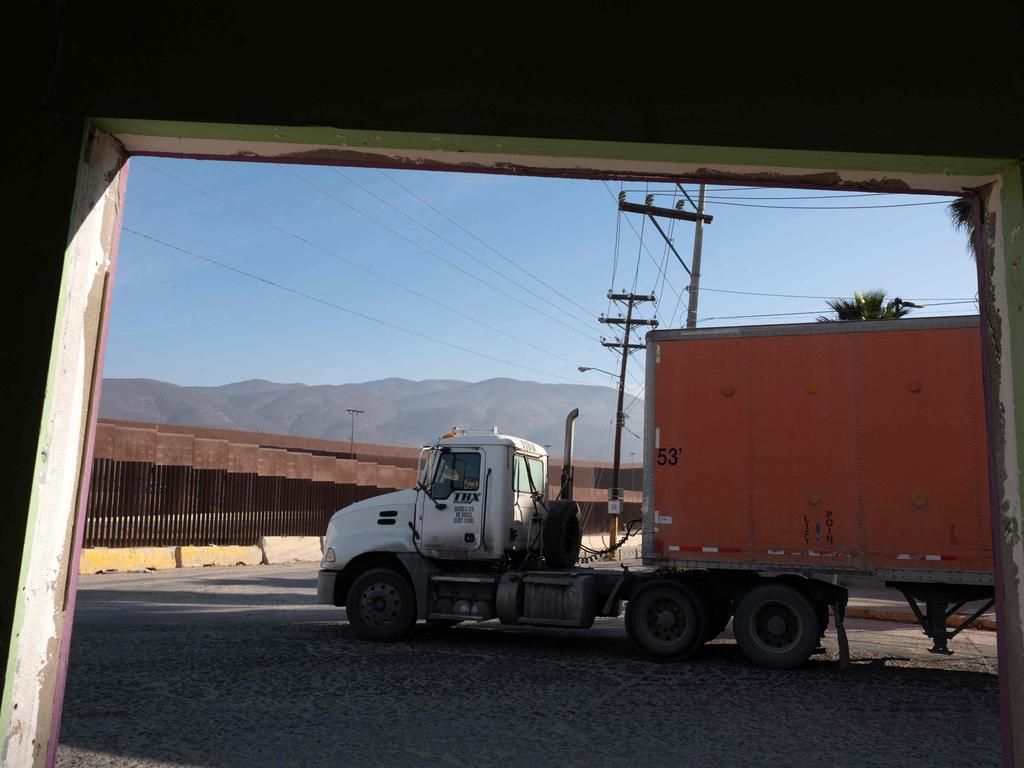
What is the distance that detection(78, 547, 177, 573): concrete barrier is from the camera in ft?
66.1

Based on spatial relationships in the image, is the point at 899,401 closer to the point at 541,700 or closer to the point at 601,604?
the point at 601,604

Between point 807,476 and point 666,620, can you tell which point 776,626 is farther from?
point 807,476

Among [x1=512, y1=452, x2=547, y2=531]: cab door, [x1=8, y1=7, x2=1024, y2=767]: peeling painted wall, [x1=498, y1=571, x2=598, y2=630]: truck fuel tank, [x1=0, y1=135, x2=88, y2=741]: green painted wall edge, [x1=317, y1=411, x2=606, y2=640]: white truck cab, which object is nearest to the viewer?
[x1=0, y1=135, x2=88, y2=741]: green painted wall edge

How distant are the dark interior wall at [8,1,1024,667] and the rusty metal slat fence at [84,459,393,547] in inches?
774

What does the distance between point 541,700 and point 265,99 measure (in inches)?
241

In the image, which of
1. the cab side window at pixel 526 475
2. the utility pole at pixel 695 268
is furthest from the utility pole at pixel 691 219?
the cab side window at pixel 526 475

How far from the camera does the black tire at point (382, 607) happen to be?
429 inches

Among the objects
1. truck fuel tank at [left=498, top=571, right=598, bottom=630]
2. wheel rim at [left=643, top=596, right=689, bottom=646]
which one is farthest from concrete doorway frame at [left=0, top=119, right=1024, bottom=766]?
truck fuel tank at [left=498, top=571, right=598, bottom=630]

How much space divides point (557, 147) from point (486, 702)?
5709 mm

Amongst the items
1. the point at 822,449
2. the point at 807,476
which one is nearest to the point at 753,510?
the point at 807,476

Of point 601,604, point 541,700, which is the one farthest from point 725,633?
point 541,700

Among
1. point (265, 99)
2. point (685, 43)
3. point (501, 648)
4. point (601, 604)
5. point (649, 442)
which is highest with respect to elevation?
point (685, 43)

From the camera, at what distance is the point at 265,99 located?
3.18m

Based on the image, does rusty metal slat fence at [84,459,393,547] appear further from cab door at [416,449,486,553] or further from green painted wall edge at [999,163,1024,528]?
green painted wall edge at [999,163,1024,528]
